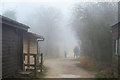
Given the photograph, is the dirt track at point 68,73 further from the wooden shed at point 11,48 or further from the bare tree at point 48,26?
the bare tree at point 48,26

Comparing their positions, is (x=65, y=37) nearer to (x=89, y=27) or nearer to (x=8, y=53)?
(x=89, y=27)

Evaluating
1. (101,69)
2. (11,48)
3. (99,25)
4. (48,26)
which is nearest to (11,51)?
(11,48)

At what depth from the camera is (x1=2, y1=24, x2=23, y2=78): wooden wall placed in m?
7.41

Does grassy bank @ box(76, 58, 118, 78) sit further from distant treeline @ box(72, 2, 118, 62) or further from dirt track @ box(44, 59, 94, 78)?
distant treeline @ box(72, 2, 118, 62)

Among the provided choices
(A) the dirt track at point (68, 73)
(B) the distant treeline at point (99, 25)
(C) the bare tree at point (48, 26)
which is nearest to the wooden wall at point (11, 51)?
(A) the dirt track at point (68, 73)

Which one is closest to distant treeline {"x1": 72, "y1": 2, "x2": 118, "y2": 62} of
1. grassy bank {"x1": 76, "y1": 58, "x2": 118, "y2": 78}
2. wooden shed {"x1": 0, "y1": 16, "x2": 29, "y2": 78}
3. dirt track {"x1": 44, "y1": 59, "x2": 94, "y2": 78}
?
grassy bank {"x1": 76, "y1": 58, "x2": 118, "y2": 78}

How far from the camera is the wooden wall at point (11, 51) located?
741 cm

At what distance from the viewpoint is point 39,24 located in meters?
27.7

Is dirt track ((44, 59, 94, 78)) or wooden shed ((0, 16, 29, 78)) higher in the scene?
wooden shed ((0, 16, 29, 78))

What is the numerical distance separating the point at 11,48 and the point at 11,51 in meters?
0.14

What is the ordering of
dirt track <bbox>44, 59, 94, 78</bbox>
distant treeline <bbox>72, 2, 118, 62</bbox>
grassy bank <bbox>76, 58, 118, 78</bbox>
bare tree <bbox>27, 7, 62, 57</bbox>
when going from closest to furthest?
grassy bank <bbox>76, 58, 118, 78</bbox> → dirt track <bbox>44, 59, 94, 78</bbox> → distant treeline <bbox>72, 2, 118, 62</bbox> → bare tree <bbox>27, 7, 62, 57</bbox>

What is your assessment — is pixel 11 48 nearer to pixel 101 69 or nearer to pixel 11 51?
pixel 11 51

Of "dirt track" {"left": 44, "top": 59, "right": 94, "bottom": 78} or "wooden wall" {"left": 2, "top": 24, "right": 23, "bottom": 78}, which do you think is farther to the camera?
"dirt track" {"left": 44, "top": 59, "right": 94, "bottom": 78}

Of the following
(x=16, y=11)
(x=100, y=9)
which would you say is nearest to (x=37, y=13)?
(x=16, y=11)
